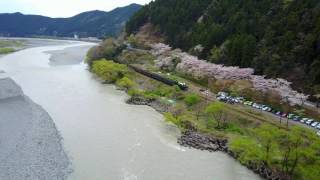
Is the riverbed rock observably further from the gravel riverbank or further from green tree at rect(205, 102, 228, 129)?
the gravel riverbank

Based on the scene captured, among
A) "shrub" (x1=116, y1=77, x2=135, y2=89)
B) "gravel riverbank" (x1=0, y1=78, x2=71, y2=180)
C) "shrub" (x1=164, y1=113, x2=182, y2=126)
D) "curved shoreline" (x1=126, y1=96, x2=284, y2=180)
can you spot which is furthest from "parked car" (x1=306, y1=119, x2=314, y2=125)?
"shrub" (x1=116, y1=77, x2=135, y2=89)

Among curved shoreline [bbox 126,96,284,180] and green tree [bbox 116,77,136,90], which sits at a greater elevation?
curved shoreline [bbox 126,96,284,180]

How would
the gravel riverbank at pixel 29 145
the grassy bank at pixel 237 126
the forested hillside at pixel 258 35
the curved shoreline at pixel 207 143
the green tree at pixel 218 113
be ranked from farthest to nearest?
the forested hillside at pixel 258 35 < the green tree at pixel 218 113 < the curved shoreline at pixel 207 143 < the gravel riverbank at pixel 29 145 < the grassy bank at pixel 237 126

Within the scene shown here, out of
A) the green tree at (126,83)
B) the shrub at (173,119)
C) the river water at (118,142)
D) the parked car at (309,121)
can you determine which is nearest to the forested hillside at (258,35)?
the parked car at (309,121)

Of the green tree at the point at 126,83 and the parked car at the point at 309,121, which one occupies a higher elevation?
the parked car at the point at 309,121

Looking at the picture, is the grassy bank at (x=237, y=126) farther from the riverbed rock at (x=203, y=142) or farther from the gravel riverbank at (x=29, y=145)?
Answer: the gravel riverbank at (x=29, y=145)

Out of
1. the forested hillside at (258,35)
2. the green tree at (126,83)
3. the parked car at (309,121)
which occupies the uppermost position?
the forested hillside at (258,35)
